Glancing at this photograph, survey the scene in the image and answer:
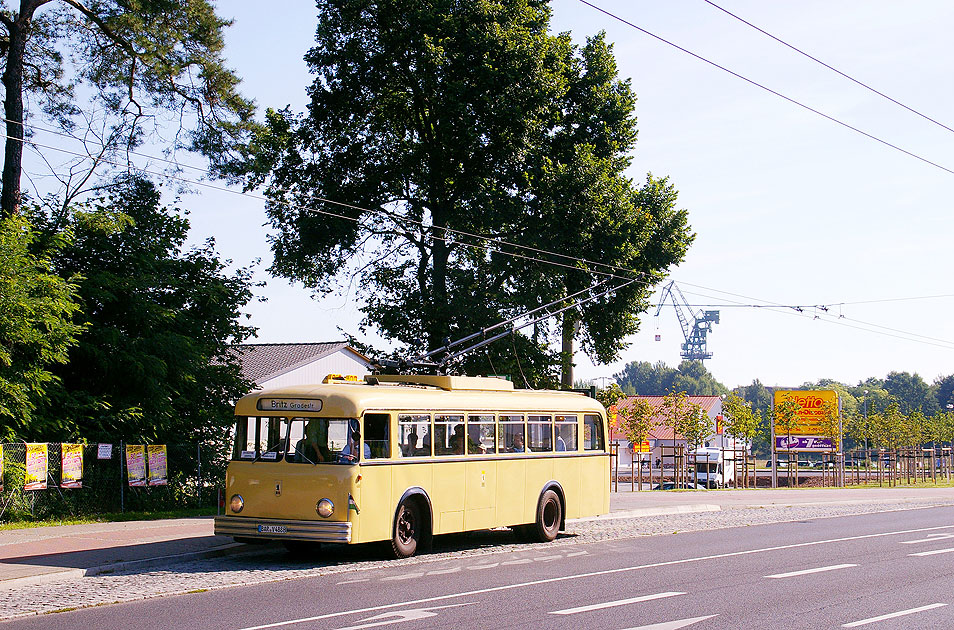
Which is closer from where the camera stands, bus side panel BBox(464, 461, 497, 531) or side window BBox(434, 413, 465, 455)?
side window BBox(434, 413, 465, 455)

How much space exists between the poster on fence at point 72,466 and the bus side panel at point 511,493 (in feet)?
32.5

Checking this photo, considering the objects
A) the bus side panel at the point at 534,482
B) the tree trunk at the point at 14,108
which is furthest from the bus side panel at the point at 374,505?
the tree trunk at the point at 14,108

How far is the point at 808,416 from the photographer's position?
63.4 metres

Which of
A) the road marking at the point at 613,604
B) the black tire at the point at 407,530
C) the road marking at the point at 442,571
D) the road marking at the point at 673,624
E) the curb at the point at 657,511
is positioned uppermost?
the black tire at the point at 407,530

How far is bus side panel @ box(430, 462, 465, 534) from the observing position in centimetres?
1692

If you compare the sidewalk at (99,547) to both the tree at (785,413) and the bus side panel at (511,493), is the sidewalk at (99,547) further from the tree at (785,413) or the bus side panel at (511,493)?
the tree at (785,413)

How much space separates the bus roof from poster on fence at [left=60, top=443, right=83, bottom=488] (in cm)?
824

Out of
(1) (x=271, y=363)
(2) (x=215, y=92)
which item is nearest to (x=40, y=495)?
(2) (x=215, y=92)

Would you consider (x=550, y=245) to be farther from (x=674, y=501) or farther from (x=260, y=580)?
(x=260, y=580)

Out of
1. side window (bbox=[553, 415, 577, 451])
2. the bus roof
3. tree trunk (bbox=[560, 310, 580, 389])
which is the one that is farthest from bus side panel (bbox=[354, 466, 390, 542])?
tree trunk (bbox=[560, 310, 580, 389])

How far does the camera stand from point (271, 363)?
54250mm

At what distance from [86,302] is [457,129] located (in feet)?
38.5

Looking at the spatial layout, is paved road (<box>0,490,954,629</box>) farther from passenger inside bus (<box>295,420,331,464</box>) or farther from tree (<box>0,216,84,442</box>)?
tree (<box>0,216,84,442</box>)

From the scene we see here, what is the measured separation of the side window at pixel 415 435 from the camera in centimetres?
1634
